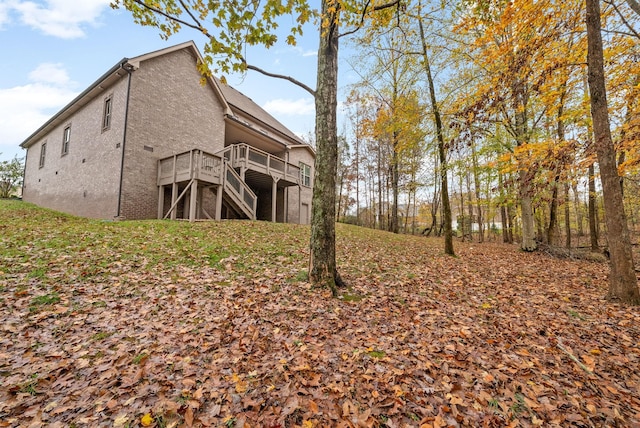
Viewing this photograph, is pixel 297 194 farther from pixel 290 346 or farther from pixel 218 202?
pixel 290 346

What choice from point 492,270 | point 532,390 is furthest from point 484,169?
point 532,390

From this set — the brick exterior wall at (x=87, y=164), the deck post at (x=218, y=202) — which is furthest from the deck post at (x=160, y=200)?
the deck post at (x=218, y=202)

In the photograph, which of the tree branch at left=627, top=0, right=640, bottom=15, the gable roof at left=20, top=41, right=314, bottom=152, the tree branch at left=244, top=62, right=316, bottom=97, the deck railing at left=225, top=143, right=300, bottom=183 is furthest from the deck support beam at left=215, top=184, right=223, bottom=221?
the tree branch at left=627, top=0, right=640, bottom=15

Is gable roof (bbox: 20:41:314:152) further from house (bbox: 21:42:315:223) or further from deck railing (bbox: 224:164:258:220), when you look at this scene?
deck railing (bbox: 224:164:258:220)

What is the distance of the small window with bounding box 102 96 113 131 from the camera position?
40.9ft

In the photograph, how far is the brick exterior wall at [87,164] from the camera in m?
11.6

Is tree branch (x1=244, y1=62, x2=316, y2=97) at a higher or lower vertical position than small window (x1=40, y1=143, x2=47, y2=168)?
lower

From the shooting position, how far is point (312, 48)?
5.66 meters

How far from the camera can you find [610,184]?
15.5 feet

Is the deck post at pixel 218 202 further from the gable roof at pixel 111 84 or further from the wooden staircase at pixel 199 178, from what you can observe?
the gable roof at pixel 111 84

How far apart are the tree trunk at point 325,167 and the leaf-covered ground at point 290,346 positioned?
1.72ft

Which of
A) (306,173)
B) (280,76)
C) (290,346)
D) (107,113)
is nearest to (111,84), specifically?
(107,113)

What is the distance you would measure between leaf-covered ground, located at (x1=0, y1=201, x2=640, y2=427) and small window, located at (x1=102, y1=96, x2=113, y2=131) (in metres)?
8.50

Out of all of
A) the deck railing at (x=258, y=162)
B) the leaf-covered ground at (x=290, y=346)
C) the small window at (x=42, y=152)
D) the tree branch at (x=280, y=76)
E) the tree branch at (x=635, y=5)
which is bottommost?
the leaf-covered ground at (x=290, y=346)
